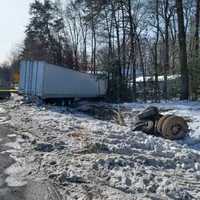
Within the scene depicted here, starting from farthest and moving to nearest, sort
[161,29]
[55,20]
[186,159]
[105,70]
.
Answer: [55,20], [161,29], [105,70], [186,159]

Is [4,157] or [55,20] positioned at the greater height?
[55,20]

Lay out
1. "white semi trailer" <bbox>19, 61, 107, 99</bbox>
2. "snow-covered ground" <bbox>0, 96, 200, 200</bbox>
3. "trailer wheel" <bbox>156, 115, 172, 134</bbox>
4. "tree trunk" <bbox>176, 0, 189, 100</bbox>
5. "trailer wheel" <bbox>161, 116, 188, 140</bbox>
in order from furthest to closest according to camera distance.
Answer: "white semi trailer" <bbox>19, 61, 107, 99</bbox>
"tree trunk" <bbox>176, 0, 189, 100</bbox>
"trailer wheel" <bbox>156, 115, 172, 134</bbox>
"trailer wheel" <bbox>161, 116, 188, 140</bbox>
"snow-covered ground" <bbox>0, 96, 200, 200</bbox>

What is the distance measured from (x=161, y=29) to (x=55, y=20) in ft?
68.5

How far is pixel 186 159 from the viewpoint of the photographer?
10.3 m

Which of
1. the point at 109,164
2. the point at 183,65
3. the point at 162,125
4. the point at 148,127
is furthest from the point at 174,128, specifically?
the point at 183,65

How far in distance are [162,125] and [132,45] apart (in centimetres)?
2424

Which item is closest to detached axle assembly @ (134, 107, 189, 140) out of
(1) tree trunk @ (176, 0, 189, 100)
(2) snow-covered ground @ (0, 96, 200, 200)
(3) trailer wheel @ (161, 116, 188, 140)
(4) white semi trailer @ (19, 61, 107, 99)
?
(3) trailer wheel @ (161, 116, 188, 140)

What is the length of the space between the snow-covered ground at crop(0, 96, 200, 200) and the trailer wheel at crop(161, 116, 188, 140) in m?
0.30

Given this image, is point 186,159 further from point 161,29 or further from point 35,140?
point 161,29

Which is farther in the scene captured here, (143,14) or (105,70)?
(143,14)

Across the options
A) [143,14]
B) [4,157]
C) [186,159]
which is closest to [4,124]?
[4,157]

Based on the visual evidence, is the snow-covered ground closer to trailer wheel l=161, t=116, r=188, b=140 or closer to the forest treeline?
trailer wheel l=161, t=116, r=188, b=140

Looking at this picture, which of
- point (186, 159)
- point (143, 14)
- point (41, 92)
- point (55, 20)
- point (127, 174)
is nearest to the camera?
point (127, 174)

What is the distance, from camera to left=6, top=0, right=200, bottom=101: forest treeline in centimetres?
2933
